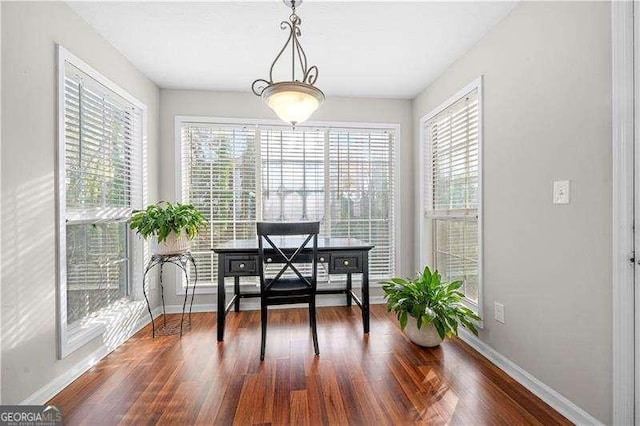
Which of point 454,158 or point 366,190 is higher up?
point 454,158

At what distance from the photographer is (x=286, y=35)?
223 cm

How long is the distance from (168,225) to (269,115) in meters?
1.64

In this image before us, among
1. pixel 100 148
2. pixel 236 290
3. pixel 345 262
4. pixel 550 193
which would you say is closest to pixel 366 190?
pixel 345 262

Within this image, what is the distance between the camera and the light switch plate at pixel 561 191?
1.58 meters

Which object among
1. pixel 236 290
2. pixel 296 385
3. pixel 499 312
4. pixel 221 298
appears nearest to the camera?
pixel 296 385

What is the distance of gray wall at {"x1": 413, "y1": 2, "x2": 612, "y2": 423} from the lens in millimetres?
1428

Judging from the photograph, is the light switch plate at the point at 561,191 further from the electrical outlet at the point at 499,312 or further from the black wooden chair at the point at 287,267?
the black wooden chair at the point at 287,267

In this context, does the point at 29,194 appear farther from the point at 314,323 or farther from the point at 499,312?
the point at 499,312

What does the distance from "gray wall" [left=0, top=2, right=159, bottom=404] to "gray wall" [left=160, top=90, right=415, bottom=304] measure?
1256 millimetres

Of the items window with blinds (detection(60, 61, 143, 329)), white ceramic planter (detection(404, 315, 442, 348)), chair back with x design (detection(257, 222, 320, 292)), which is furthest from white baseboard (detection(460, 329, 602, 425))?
window with blinds (detection(60, 61, 143, 329))

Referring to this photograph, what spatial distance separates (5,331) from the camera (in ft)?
4.86

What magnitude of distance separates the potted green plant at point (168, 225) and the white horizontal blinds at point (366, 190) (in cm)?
156

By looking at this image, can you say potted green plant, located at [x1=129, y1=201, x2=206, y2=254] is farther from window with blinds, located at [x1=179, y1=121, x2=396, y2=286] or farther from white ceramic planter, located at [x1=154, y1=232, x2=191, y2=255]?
window with blinds, located at [x1=179, y1=121, x2=396, y2=286]

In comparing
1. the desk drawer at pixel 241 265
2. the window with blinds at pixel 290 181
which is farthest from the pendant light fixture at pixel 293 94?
the window with blinds at pixel 290 181
